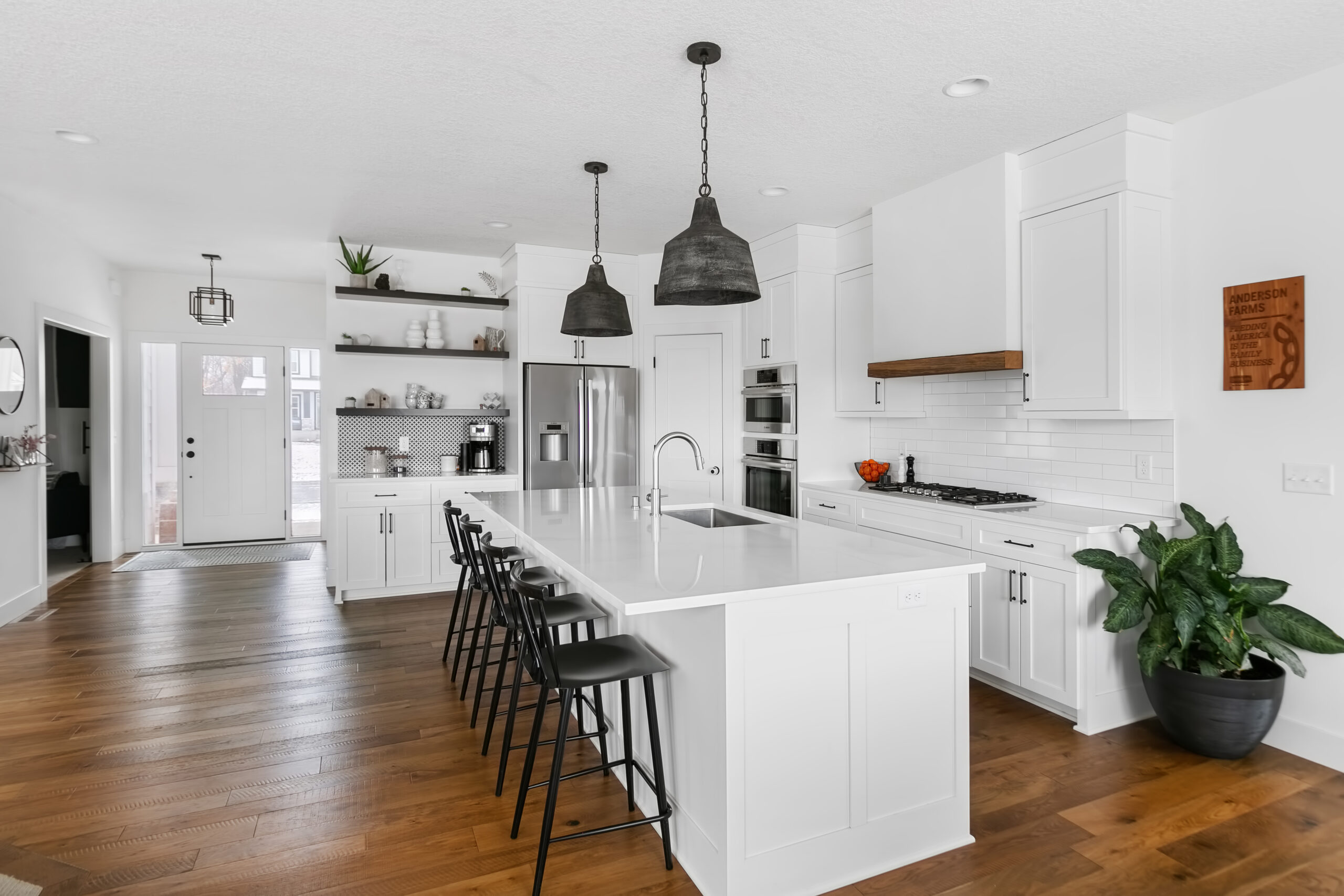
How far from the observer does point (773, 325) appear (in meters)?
5.34

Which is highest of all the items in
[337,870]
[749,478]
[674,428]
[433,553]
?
[674,428]

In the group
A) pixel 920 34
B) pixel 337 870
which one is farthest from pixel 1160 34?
pixel 337 870

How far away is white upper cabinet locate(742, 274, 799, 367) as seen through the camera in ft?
16.8

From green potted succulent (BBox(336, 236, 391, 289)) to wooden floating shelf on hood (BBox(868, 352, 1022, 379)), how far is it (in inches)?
143

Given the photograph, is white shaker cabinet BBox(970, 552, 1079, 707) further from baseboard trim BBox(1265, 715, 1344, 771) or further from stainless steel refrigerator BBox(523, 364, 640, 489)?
stainless steel refrigerator BBox(523, 364, 640, 489)

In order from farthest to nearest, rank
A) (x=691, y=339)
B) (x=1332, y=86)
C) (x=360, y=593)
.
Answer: (x=691, y=339)
(x=360, y=593)
(x=1332, y=86)

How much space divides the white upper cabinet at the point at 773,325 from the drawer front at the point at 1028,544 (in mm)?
1940

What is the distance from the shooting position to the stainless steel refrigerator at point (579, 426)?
5.68 meters

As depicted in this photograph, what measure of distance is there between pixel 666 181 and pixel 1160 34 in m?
2.29

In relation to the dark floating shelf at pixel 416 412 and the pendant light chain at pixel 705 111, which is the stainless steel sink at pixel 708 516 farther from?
the dark floating shelf at pixel 416 412

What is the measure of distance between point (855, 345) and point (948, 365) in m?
1.07

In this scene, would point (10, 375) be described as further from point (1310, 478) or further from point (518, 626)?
→ point (1310, 478)

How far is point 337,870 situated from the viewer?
2.21 m

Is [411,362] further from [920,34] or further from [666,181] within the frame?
[920,34]
